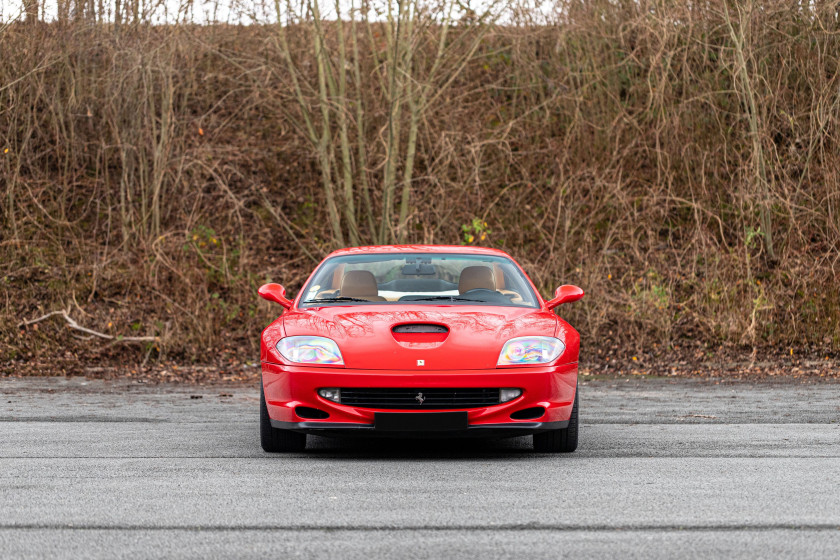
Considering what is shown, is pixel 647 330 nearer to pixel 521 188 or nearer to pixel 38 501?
pixel 521 188

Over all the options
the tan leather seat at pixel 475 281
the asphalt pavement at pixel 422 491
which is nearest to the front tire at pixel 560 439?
the asphalt pavement at pixel 422 491

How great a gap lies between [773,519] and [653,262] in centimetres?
1507

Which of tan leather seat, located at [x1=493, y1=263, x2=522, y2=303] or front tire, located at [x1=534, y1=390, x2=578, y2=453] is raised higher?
tan leather seat, located at [x1=493, y1=263, x2=522, y2=303]

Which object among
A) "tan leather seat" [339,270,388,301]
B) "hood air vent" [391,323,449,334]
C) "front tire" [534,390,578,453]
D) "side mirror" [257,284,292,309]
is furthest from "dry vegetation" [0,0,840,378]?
"hood air vent" [391,323,449,334]

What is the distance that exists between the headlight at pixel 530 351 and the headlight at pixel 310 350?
1.11 metres

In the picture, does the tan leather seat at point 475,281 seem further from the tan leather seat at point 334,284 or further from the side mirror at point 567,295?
the tan leather seat at point 334,284

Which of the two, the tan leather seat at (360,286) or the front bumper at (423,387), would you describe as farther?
the tan leather seat at (360,286)

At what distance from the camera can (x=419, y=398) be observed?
7398 mm

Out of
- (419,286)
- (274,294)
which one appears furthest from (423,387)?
(419,286)

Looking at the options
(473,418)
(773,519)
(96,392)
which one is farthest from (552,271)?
(773,519)

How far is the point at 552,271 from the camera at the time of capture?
780 inches

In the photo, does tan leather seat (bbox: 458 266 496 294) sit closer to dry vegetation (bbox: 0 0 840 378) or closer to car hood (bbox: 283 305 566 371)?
car hood (bbox: 283 305 566 371)

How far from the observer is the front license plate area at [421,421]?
7340 millimetres

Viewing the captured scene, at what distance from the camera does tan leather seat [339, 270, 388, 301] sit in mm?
8625
